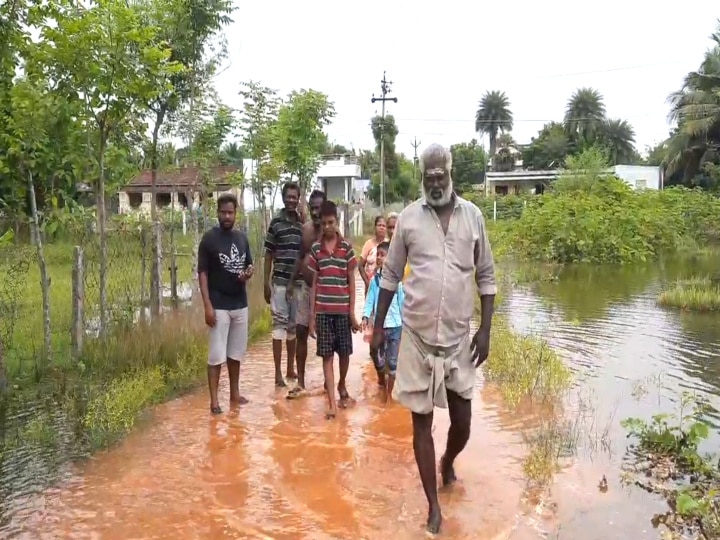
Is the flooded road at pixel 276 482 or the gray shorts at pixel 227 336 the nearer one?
the flooded road at pixel 276 482

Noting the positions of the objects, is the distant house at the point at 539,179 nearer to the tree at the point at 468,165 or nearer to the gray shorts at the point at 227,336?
the tree at the point at 468,165

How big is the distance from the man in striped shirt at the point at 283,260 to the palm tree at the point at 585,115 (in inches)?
2563

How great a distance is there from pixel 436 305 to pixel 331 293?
2453 millimetres

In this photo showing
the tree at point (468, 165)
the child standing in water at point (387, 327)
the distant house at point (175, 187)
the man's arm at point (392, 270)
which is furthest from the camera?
the tree at point (468, 165)

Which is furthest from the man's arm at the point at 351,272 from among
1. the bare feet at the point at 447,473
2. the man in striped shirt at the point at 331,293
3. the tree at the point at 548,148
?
the tree at the point at 548,148

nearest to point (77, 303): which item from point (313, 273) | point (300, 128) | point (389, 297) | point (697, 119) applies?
point (313, 273)

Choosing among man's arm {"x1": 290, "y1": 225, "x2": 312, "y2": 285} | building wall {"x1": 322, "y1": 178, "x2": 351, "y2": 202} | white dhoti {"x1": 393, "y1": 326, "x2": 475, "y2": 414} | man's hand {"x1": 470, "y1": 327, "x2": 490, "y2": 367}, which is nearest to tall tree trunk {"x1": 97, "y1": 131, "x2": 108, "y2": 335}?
man's arm {"x1": 290, "y1": 225, "x2": 312, "y2": 285}

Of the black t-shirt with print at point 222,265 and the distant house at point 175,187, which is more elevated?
the distant house at point 175,187

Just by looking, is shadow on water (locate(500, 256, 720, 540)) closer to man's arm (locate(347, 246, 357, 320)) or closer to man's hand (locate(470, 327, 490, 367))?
man's hand (locate(470, 327, 490, 367))

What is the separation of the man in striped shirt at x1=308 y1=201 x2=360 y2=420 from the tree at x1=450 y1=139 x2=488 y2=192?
67.1m

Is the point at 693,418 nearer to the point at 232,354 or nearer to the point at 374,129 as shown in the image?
the point at 232,354

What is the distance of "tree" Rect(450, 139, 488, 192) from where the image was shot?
2960 inches

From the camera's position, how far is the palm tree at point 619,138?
69812 millimetres

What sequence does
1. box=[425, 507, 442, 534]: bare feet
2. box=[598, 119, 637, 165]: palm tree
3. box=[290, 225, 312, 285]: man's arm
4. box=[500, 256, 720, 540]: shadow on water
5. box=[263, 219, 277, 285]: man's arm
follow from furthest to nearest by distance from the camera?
box=[598, 119, 637, 165]: palm tree
box=[263, 219, 277, 285]: man's arm
box=[290, 225, 312, 285]: man's arm
box=[500, 256, 720, 540]: shadow on water
box=[425, 507, 442, 534]: bare feet
